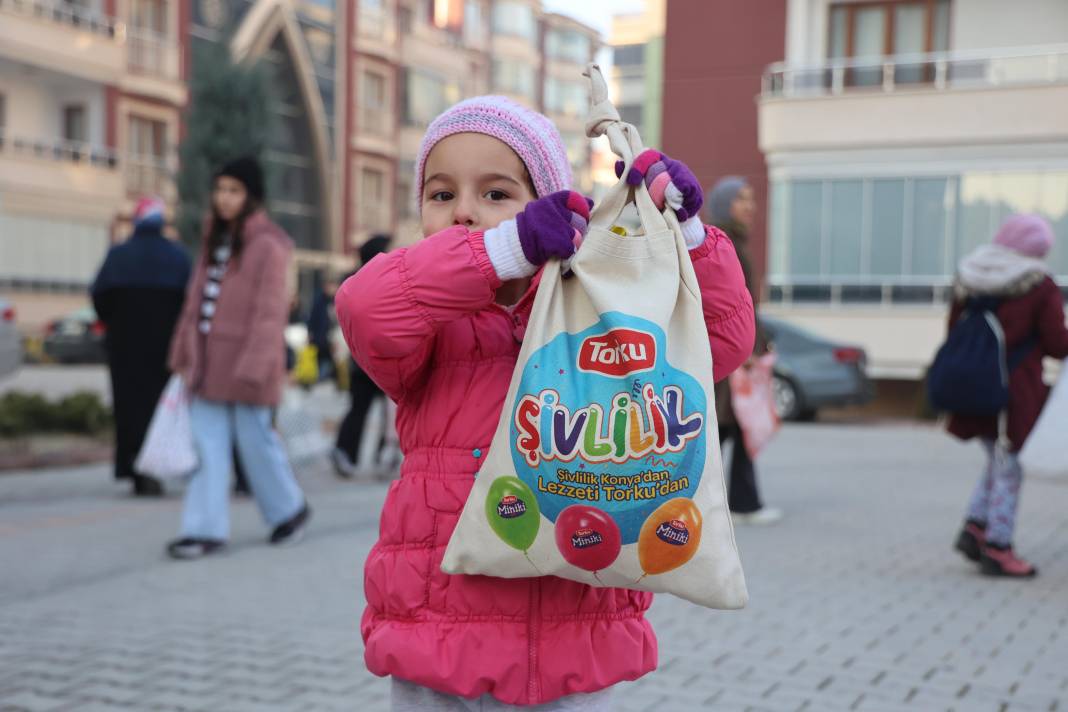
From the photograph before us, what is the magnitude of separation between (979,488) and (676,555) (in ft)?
17.5

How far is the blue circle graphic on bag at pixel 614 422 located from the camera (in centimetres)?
210

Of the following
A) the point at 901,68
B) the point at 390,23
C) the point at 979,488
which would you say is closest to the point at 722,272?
the point at 979,488

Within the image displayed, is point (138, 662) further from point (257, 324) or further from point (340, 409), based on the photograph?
point (340, 409)

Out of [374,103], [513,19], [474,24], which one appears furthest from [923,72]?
[513,19]

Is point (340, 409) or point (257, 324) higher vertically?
point (257, 324)

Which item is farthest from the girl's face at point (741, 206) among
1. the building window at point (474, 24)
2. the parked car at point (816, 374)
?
the building window at point (474, 24)

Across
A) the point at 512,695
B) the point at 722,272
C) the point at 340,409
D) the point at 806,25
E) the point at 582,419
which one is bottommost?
the point at 340,409

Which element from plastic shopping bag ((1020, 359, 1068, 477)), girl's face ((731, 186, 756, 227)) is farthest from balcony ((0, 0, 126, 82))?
plastic shopping bag ((1020, 359, 1068, 477))

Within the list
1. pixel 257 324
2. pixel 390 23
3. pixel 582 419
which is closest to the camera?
pixel 582 419

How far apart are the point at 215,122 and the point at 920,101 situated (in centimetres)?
1994

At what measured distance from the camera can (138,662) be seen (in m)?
4.83

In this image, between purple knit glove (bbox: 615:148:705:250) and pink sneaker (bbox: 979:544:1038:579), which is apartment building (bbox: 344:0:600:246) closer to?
pink sneaker (bbox: 979:544:1038:579)

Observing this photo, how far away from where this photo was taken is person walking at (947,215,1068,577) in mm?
6688

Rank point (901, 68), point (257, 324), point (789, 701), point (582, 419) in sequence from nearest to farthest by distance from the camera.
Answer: point (582, 419), point (789, 701), point (257, 324), point (901, 68)
